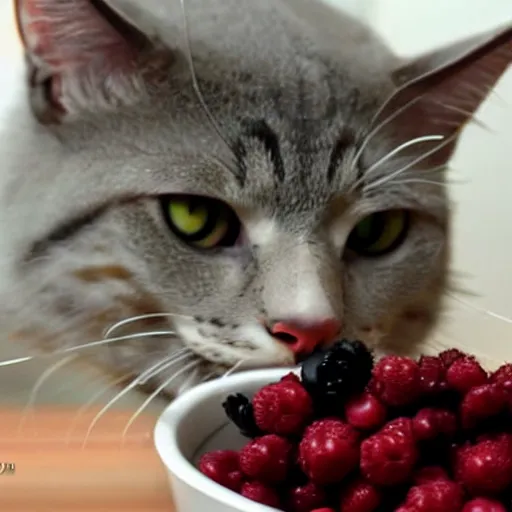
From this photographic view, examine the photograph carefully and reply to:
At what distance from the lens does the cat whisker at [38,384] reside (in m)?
0.78

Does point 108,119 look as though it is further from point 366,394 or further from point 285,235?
point 366,394

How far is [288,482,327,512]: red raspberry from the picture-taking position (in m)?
0.55

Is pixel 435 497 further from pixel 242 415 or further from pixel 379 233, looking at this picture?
pixel 379 233

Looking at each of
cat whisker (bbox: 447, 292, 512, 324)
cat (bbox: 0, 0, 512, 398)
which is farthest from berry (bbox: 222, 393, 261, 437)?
cat whisker (bbox: 447, 292, 512, 324)

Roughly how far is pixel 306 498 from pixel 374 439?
6 centimetres

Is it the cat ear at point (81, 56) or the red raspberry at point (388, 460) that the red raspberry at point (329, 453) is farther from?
the cat ear at point (81, 56)

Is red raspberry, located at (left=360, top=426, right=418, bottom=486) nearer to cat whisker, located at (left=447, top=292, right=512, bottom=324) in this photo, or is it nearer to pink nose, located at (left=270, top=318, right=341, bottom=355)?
pink nose, located at (left=270, top=318, right=341, bottom=355)

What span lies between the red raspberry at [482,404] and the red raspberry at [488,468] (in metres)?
0.02

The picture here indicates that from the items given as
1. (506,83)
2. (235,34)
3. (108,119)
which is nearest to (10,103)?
(108,119)

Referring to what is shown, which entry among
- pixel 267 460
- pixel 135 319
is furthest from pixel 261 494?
pixel 135 319

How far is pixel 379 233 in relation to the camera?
0.82 m

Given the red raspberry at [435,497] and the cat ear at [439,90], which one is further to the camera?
the cat ear at [439,90]

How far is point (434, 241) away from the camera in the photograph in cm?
84

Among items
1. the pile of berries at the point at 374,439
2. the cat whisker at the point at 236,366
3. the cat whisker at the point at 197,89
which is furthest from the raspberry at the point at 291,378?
the cat whisker at the point at 197,89
